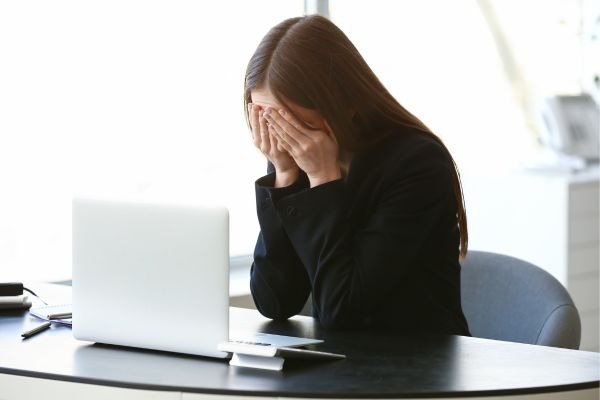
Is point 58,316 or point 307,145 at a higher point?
point 307,145

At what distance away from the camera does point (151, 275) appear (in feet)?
5.65

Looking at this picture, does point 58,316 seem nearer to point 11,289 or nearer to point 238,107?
point 11,289

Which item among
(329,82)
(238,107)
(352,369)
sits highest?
(238,107)

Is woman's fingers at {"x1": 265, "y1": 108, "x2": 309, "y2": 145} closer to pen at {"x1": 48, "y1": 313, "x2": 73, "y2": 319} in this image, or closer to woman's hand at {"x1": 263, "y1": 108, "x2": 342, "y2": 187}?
woman's hand at {"x1": 263, "y1": 108, "x2": 342, "y2": 187}

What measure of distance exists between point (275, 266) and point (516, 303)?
57 centimetres

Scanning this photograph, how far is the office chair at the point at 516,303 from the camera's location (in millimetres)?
2107

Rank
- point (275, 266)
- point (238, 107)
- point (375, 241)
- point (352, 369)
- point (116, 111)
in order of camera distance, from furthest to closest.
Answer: point (238, 107) < point (116, 111) < point (275, 266) < point (375, 241) < point (352, 369)

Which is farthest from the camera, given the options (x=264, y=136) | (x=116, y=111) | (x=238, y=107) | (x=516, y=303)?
(x=238, y=107)

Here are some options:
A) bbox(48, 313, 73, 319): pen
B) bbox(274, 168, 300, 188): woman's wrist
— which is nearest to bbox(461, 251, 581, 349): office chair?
bbox(274, 168, 300, 188): woman's wrist

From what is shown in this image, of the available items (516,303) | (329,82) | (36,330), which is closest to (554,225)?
(516,303)

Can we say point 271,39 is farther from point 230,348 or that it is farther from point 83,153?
point 83,153

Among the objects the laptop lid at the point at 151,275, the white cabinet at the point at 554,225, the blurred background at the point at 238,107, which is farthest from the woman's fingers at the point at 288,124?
the white cabinet at the point at 554,225

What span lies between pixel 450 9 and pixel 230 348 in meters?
3.31

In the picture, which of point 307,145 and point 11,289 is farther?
point 11,289
